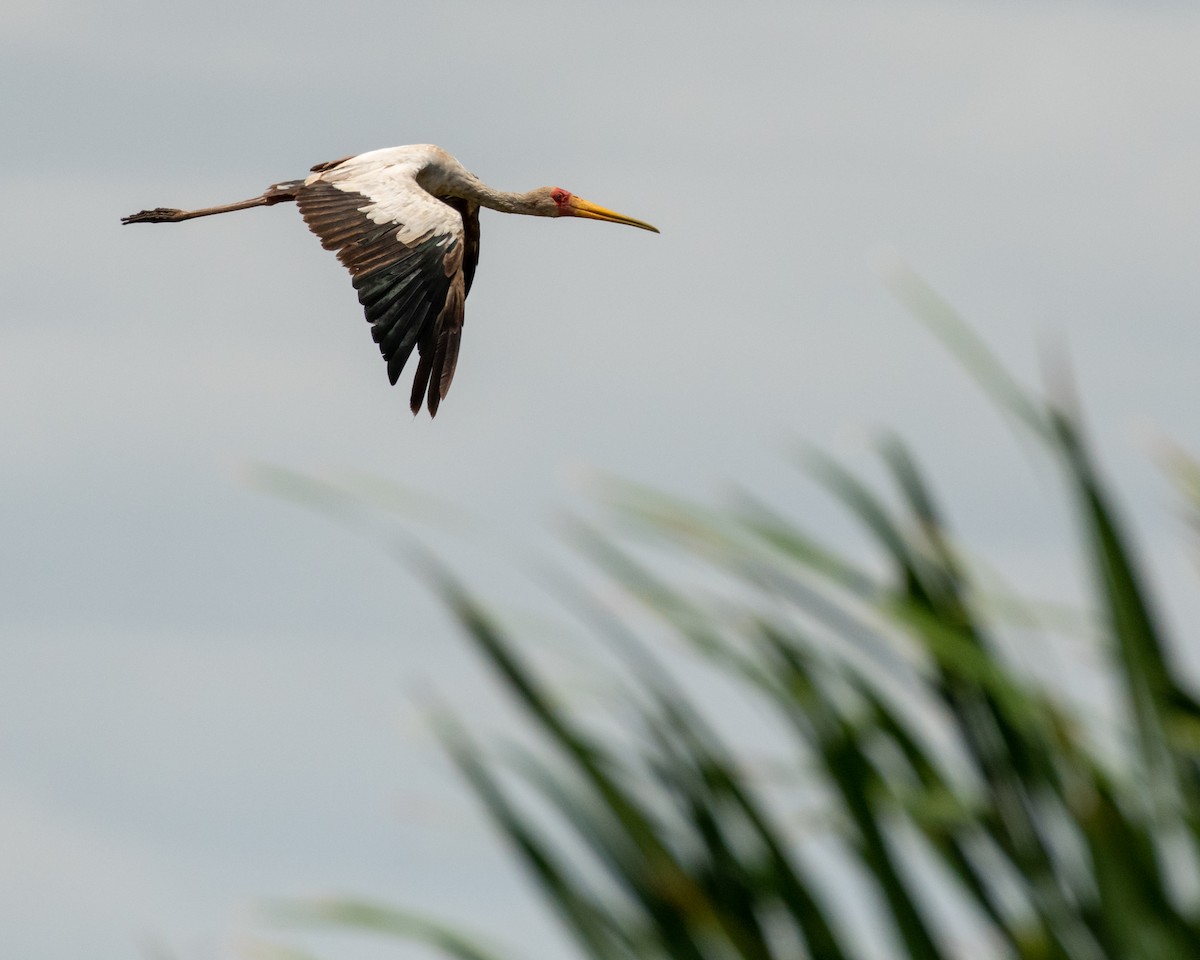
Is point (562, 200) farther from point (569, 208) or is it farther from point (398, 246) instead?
point (398, 246)

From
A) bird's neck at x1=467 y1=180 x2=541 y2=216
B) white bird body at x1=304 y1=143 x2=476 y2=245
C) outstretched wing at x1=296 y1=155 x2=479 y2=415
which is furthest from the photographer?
bird's neck at x1=467 y1=180 x2=541 y2=216

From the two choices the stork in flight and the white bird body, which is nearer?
the stork in flight

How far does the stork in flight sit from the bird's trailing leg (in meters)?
0.02

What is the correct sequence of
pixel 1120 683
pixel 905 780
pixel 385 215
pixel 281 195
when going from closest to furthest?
1. pixel 1120 683
2. pixel 905 780
3. pixel 385 215
4. pixel 281 195

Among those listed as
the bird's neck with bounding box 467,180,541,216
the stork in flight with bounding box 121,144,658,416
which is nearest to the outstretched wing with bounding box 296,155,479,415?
the stork in flight with bounding box 121,144,658,416

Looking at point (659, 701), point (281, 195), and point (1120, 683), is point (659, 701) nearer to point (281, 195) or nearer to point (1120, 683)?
point (1120, 683)

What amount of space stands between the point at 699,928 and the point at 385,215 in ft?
58.7

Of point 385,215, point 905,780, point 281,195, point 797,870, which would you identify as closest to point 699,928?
point 797,870

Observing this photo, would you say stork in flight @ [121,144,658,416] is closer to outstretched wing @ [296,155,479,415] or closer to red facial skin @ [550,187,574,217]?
outstretched wing @ [296,155,479,415]

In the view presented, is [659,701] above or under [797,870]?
above

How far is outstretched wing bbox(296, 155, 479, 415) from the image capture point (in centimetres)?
1852

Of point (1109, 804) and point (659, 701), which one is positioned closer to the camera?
point (1109, 804)

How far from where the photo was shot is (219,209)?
2198 centimetres

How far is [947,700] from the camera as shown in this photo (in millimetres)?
1937
